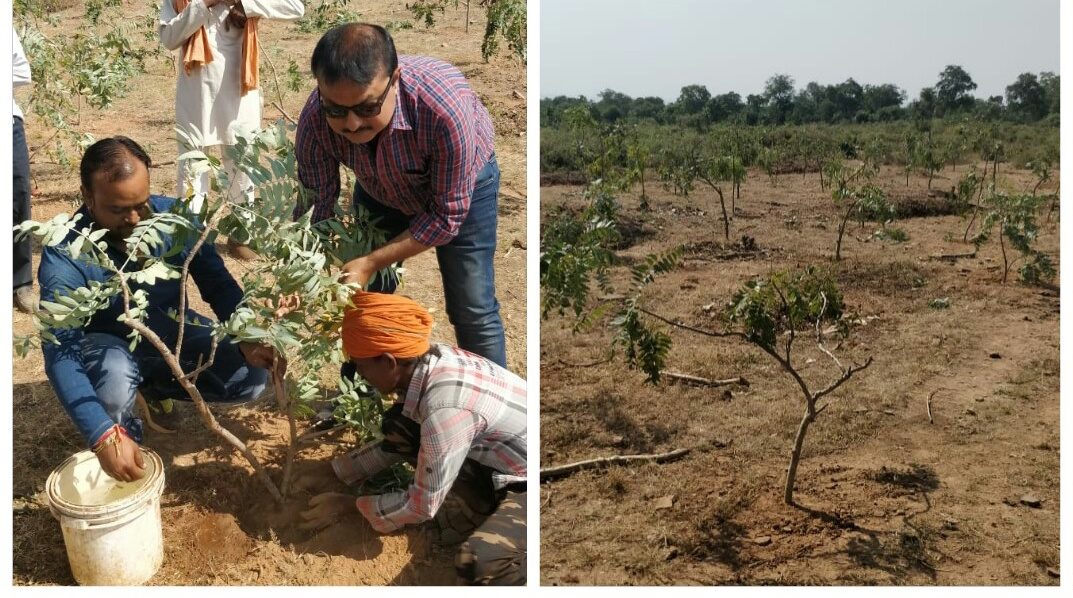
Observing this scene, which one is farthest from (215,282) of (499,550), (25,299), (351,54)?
(25,299)

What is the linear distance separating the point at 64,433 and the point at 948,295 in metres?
4.47

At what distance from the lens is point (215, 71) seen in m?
3.41

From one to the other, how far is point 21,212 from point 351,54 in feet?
5.96

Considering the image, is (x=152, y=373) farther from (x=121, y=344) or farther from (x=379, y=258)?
(x=379, y=258)

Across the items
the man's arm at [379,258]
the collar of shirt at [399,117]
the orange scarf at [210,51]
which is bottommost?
the man's arm at [379,258]

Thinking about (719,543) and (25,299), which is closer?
(719,543)

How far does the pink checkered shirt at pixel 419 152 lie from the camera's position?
82.7 inches

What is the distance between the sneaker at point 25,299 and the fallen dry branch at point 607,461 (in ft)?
6.33

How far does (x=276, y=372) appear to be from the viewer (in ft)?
7.22

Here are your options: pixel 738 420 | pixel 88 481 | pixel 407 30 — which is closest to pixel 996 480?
pixel 738 420

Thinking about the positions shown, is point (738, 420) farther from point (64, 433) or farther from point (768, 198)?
point (768, 198)

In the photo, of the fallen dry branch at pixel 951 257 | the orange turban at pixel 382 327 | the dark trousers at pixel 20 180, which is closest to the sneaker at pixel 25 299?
the dark trousers at pixel 20 180

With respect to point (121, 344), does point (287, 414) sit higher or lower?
lower

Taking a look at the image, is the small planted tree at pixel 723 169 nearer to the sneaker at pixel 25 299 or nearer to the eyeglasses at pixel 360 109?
the sneaker at pixel 25 299
